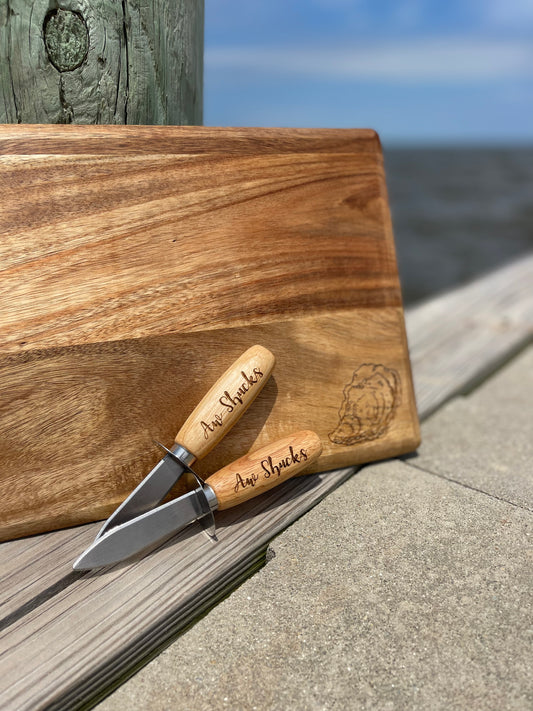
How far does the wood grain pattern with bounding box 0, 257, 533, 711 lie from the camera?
848 millimetres

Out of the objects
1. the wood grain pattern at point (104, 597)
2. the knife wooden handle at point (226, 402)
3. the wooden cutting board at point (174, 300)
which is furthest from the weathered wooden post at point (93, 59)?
the wood grain pattern at point (104, 597)

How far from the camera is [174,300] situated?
1.15m

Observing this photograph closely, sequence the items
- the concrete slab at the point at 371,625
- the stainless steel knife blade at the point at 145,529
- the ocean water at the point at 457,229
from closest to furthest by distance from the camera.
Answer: the concrete slab at the point at 371,625, the stainless steel knife blade at the point at 145,529, the ocean water at the point at 457,229

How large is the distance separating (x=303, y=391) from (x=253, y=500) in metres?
0.25

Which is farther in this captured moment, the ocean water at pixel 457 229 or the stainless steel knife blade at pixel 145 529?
the ocean water at pixel 457 229

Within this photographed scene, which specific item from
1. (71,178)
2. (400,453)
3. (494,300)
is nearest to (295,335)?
(400,453)

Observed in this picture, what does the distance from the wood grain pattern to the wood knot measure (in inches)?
35.6

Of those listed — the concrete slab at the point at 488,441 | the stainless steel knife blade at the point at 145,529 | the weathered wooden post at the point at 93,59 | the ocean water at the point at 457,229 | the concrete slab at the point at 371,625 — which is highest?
the weathered wooden post at the point at 93,59

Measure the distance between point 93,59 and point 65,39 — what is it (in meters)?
0.06

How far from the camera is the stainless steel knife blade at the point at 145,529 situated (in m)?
0.96

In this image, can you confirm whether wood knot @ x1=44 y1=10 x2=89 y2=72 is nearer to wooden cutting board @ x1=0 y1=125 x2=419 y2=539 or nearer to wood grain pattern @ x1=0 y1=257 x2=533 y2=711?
wooden cutting board @ x1=0 y1=125 x2=419 y2=539

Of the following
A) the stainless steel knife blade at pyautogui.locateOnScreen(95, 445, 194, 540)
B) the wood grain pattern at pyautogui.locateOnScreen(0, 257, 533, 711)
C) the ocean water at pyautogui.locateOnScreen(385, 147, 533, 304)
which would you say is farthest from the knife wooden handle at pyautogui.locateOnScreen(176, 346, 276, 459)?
the ocean water at pyautogui.locateOnScreen(385, 147, 533, 304)

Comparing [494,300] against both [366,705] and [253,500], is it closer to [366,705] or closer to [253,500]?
[253,500]

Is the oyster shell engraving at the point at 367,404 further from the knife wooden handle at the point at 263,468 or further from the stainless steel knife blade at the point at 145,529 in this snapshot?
the stainless steel knife blade at the point at 145,529
